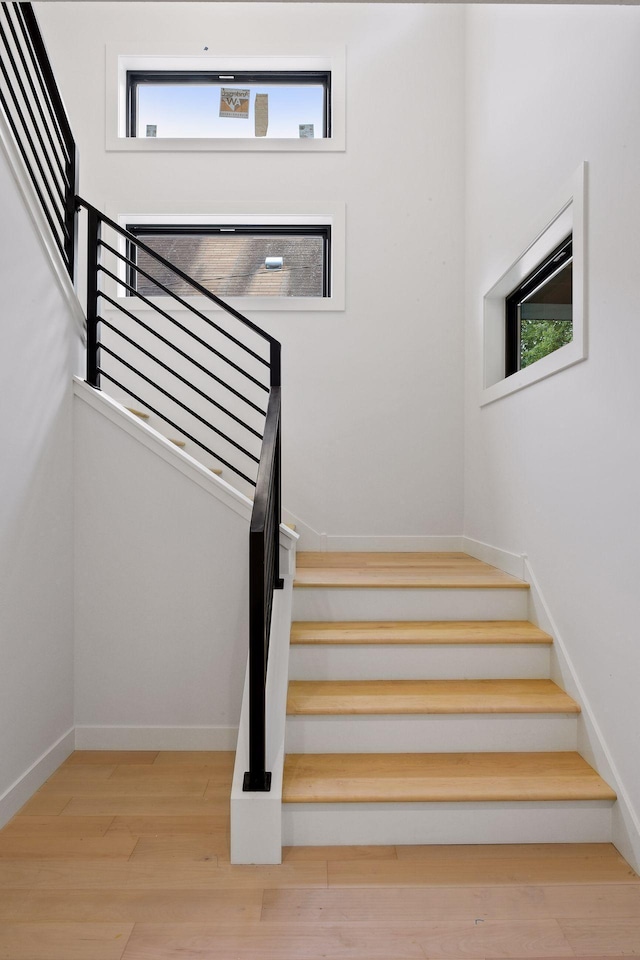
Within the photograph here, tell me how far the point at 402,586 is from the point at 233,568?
0.76m

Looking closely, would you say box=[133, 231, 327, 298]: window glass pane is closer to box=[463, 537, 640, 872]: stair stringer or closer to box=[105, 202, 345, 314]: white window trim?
box=[105, 202, 345, 314]: white window trim

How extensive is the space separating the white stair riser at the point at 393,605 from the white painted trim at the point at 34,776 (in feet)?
3.56

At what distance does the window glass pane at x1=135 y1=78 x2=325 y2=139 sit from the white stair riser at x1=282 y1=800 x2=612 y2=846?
4315 mm

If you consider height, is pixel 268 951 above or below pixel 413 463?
below

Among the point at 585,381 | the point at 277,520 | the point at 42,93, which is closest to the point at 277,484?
the point at 277,520

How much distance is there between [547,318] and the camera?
316 centimetres

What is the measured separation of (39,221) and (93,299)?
1.86 feet

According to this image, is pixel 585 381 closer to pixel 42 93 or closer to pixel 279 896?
pixel 279 896

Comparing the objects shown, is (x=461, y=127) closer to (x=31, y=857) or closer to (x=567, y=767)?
(x=567, y=767)

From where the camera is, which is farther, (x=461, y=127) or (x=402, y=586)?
(x=461, y=127)

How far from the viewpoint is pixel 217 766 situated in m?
2.59

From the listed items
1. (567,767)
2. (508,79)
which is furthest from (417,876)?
(508,79)

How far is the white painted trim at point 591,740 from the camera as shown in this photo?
196 cm

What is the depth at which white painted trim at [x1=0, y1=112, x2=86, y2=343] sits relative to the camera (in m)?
2.16
